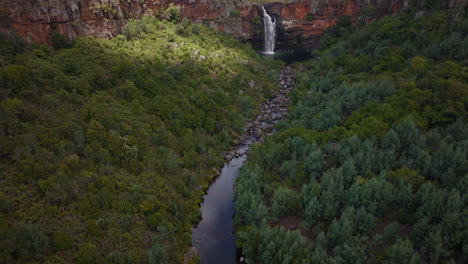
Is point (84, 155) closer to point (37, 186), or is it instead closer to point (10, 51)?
point (37, 186)

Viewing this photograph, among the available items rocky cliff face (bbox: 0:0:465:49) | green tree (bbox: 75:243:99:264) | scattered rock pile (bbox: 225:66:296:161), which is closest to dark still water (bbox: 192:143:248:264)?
scattered rock pile (bbox: 225:66:296:161)

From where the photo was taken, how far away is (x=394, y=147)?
39.1m

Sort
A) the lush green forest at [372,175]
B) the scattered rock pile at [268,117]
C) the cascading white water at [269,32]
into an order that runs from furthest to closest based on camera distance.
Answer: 1. the cascading white water at [269,32]
2. the scattered rock pile at [268,117]
3. the lush green forest at [372,175]

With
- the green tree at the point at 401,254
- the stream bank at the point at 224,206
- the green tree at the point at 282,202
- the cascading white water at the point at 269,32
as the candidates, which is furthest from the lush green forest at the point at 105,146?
the cascading white water at the point at 269,32

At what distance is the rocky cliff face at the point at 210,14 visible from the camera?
177 feet

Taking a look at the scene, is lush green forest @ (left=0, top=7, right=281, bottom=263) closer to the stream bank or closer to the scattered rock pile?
the stream bank

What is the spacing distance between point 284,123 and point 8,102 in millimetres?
41529

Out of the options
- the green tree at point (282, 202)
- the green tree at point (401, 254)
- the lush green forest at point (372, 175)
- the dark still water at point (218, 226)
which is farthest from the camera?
the green tree at point (282, 202)

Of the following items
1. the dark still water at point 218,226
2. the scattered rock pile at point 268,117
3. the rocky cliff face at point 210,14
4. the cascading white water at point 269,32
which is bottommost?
the dark still water at point 218,226

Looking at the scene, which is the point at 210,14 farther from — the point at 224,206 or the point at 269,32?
the point at 224,206

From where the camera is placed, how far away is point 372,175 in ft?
121

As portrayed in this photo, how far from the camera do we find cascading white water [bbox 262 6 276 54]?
112000 millimetres

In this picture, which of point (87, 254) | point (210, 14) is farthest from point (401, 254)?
point (210, 14)

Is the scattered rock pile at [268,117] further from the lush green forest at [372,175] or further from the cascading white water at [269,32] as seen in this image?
the cascading white water at [269,32]
